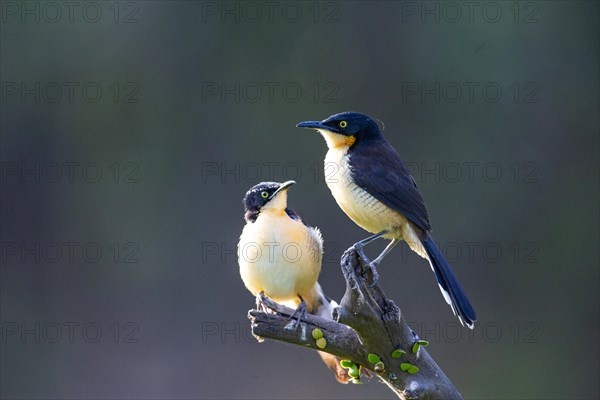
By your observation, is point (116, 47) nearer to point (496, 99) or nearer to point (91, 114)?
point (91, 114)

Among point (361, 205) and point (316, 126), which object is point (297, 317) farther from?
point (316, 126)

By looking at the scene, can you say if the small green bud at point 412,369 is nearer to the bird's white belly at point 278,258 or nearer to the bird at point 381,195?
the bird at point 381,195

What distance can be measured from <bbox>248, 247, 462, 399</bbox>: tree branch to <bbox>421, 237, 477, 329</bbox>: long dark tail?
26cm

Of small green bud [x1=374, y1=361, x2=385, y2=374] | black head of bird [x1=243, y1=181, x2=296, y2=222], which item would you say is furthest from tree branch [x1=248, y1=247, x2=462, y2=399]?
black head of bird [x1=243, y1=181, x2=296, y2=222]

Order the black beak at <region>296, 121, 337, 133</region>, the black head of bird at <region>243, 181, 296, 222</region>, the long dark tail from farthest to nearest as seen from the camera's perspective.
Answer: the black head of bird at <region>243, 181, 296, 222</region> → the black beak at <region>296, 121, 337, 133</region> → the long dark tail

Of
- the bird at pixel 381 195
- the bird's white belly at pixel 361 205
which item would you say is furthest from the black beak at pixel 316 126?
the bird's white belly at pixel 361 205

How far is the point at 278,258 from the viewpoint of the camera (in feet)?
15.6

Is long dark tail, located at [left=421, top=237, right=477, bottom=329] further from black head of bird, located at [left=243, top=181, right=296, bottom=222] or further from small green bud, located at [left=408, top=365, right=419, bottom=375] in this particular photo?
black head of bird, located at [left=243, top=181, right=296, bottom=222]

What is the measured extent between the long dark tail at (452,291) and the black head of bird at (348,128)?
737 mm

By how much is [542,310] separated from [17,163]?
239 inches

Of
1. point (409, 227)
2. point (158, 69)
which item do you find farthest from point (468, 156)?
point (409, 227)

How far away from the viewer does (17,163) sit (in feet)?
33.3

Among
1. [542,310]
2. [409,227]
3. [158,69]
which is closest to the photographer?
[409,227]

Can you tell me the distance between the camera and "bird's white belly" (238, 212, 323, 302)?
4766 millimetres
